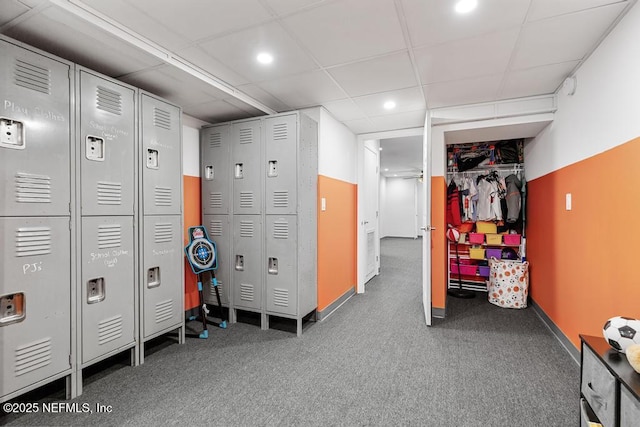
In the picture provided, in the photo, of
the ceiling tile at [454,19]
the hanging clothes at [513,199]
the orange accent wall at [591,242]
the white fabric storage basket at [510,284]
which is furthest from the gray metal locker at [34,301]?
the hanging clothes at [513,199]

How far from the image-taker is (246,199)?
11.0ft

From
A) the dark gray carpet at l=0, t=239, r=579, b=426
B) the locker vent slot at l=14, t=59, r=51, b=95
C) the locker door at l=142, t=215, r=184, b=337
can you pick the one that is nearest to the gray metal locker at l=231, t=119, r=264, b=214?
the locker door at l=142, t=215, r=184, b=337

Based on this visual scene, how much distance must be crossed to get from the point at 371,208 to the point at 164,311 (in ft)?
12.0

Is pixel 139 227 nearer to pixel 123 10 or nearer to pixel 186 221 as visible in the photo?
pixel 186 221

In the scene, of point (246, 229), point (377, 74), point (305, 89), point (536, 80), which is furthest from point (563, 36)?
point (246, 229)

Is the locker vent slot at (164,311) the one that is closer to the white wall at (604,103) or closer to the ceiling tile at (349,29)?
the ceiling tile at (349,29)

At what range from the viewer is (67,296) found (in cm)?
201

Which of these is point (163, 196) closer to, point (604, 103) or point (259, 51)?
point (259, 51)

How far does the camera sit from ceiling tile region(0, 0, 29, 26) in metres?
1.65

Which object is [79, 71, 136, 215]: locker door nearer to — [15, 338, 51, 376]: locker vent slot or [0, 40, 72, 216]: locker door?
[0, 40, 72, 216]: locker door

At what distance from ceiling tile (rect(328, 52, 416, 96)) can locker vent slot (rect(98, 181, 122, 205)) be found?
2061mm

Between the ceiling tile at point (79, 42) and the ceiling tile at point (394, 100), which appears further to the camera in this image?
the ceiling tile at point (394, 100)

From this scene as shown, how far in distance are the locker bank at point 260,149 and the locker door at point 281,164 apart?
0.07 ft

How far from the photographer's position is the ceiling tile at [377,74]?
2401 mm
